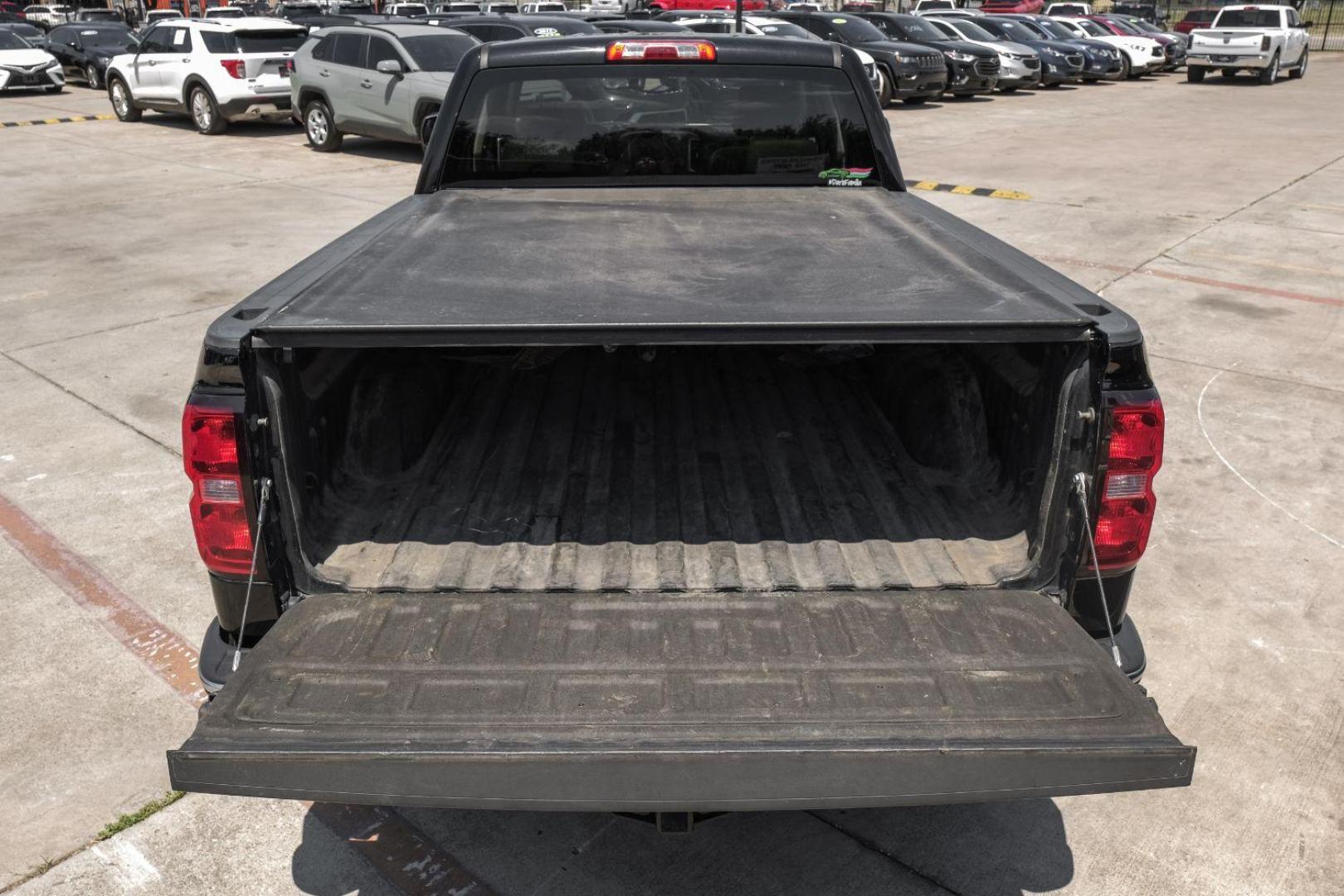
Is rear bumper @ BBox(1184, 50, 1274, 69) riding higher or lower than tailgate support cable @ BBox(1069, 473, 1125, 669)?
higher

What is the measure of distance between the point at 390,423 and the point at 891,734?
224 cm

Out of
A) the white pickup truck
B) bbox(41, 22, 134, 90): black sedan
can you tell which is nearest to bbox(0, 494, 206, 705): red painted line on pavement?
bbox(41, 22, 134, 90): black sedan

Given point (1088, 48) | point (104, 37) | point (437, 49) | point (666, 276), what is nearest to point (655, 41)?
point (666, 276)

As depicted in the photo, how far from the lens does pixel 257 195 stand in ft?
42.7

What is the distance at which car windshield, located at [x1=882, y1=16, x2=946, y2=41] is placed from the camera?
79.8 ft

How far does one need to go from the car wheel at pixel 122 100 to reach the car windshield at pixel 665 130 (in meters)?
17.9

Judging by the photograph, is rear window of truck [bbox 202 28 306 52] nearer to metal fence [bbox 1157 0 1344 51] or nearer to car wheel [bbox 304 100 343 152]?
car wheel [bbox 304 100 343 152]

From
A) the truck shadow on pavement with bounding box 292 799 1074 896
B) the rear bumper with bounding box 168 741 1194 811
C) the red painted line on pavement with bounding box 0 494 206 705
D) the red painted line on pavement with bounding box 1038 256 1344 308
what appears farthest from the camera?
the red painted line on pavement with bounding box 1038 256 1344 308

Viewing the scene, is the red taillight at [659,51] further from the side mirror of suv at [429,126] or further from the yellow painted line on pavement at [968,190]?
the yellow painted line on pavement at [968,190]

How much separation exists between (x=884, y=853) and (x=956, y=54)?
23.3m

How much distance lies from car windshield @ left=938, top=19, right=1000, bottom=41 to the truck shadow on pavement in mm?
26068

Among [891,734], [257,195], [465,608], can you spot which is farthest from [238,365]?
[257,195]

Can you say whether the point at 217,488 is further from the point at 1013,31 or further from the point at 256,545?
the point at 1013,31

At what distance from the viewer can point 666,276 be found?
3.11 m
